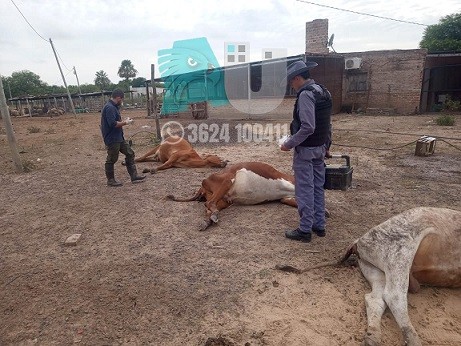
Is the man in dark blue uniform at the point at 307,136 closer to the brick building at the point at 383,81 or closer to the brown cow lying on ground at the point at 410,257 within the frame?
the brown cow lying on ground at the point at 410,257

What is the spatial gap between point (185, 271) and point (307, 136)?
1.64 metres

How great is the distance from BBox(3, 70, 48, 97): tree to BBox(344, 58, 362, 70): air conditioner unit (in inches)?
1537

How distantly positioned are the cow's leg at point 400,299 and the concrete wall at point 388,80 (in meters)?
16.5

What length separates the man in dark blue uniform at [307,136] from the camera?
3.03m

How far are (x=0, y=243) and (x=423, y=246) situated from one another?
4.08 m

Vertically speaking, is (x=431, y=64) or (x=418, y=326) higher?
(x=431, y=64)

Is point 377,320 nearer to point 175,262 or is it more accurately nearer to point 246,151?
point 175,262

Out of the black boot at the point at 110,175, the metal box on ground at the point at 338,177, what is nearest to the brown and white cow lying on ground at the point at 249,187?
the metal box on ground at the point at 338,177

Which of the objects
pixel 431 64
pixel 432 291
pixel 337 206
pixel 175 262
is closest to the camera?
pixel 432 291

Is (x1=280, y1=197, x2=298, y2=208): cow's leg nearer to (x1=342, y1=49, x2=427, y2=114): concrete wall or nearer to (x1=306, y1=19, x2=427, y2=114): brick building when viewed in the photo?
(x1=306, y1=19, x2=427, y2=114): brick building

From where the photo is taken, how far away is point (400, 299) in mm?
2133

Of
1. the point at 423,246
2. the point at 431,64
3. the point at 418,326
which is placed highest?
the point at 431,64

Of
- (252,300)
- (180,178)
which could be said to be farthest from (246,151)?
(252,300)

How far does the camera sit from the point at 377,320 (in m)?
2.11
